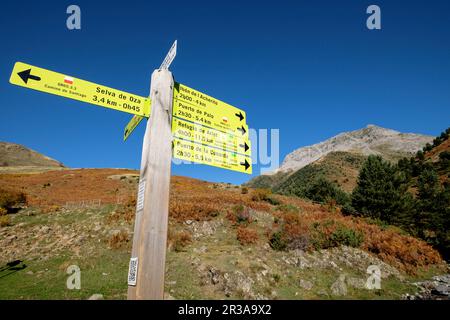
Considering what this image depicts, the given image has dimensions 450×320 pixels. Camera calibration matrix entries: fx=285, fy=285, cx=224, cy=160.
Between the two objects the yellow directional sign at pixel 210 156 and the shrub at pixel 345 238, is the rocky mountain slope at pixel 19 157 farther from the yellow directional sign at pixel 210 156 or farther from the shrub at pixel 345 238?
the yellow directional sign at pixel 210 156

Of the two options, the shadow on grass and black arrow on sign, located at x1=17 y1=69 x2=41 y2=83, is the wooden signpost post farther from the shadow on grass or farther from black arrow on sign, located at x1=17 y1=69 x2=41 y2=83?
the shadow on grass

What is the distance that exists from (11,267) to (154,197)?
566 inches

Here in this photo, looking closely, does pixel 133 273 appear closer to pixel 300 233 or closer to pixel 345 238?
pixel 300 233

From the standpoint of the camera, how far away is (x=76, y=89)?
336cm

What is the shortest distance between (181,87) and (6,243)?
1736 centimetres

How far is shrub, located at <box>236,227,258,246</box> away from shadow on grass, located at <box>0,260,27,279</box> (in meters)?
10.7

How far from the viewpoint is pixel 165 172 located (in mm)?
3176

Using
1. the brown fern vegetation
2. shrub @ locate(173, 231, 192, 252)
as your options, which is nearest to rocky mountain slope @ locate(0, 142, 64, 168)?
the brown fern vegetation

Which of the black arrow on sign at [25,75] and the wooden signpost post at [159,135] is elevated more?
the black arrow on sign at [25,75]

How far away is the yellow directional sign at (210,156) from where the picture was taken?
3584mm

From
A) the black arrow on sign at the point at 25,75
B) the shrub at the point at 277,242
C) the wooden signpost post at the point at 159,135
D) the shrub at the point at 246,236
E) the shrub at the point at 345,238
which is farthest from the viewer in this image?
the shrub at the point at 345,238

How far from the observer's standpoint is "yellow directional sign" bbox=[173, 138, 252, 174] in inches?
141

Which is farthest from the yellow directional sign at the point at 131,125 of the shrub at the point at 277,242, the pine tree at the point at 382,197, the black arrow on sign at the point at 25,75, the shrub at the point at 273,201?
the pine tree at the point at 382,197

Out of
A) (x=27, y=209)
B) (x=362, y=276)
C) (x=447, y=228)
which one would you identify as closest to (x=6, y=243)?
(x=27, y=209)
